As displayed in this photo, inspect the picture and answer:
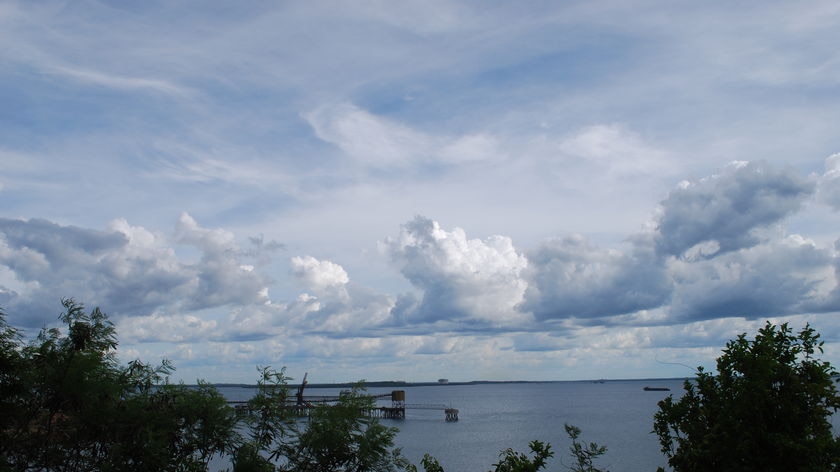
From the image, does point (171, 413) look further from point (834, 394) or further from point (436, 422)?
point (436, 422)

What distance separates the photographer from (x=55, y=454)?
22.6 meters

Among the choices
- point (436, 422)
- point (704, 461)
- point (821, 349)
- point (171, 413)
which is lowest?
point (436, 422)

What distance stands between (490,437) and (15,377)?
3910 inches

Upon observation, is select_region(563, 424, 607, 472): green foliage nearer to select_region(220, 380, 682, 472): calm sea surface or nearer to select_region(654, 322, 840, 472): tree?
select_region(654, 322, 840, 472): tree

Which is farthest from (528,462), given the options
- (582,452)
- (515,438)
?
(515,438)

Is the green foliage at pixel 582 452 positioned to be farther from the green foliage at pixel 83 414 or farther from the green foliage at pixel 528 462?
the green foliage at pixel 83 414

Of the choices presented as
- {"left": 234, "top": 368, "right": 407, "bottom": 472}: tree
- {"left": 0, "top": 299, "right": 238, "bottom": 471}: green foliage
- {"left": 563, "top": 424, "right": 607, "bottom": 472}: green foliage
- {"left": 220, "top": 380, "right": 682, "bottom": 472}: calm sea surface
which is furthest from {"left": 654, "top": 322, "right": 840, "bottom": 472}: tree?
{"left": 220, "top": 380, "right": 682, "bottom": 472}: calm sea surface

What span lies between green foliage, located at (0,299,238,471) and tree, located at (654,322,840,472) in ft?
50.9

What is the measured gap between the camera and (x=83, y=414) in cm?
2275

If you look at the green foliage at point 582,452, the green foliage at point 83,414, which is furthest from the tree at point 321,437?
the green foliage at point 582,452

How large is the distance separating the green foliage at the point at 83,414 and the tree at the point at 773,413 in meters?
15.5

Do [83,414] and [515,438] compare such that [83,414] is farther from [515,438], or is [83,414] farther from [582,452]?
[515,438]

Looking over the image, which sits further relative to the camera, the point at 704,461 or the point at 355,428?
the point at 355,428

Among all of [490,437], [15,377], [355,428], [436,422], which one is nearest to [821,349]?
[355,428]
